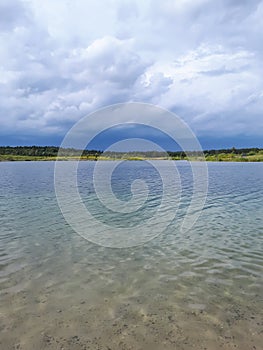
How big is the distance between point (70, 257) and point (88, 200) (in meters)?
18.1

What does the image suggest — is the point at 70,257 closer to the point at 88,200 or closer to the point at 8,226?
the point at 8,226

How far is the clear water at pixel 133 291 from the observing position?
25.3ft

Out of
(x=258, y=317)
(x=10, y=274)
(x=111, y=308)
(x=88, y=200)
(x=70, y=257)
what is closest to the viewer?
(x=258, y=317)

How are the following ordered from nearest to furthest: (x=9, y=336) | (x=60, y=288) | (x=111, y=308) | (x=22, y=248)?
(x=9, y=336) < (x=111, y=308) < (x=60, y=288) < (x=22, y=248)

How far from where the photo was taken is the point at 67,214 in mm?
24266

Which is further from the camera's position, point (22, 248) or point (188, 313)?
point (22, 248)

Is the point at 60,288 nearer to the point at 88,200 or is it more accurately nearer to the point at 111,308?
the point at 111,308

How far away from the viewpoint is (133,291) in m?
10.4

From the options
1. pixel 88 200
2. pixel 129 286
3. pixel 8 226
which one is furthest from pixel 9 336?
pixel 88 200

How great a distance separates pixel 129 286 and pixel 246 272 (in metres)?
4.65

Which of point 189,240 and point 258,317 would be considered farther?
point 189,240

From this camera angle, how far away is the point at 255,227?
18781 millimetres

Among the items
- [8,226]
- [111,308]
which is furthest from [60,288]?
[8,226]

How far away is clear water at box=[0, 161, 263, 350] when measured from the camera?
304 inches
